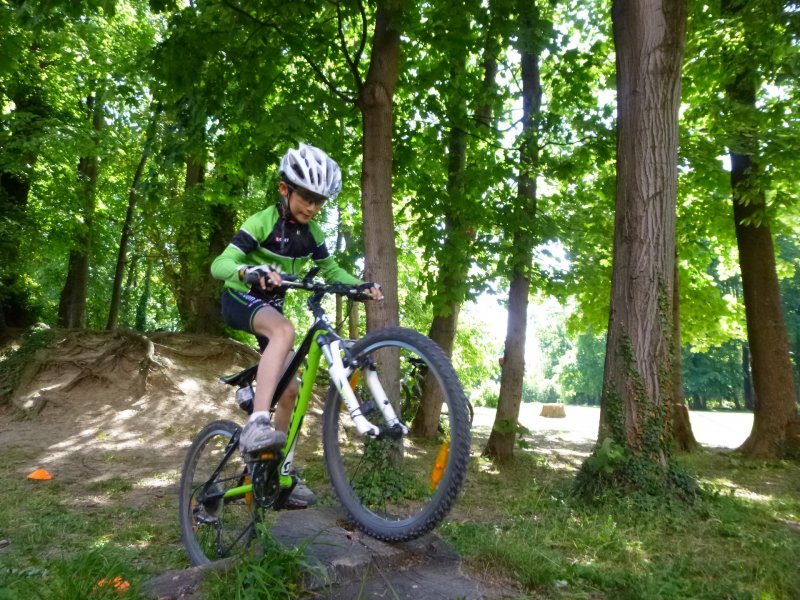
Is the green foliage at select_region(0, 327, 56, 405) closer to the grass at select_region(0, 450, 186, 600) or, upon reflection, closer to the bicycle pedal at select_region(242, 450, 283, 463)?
the grass at select_region(0, 450, 186, 600)

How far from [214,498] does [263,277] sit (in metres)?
1.89

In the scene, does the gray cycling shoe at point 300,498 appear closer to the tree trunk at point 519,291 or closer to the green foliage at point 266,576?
the green foliage at point 266,576

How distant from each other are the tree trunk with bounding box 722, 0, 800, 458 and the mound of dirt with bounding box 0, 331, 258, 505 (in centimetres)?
992

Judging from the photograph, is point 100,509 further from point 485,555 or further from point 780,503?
point 780,503

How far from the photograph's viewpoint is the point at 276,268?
332 cm

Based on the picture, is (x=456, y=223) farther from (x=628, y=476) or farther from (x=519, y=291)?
(x=628, y=476)

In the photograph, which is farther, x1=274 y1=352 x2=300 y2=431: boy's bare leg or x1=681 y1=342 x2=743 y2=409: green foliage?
x1=681 y1=342 x2=743 y2=409: green foliage

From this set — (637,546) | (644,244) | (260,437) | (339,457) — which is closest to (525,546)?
(637,546)

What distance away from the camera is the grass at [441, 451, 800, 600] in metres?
3.23

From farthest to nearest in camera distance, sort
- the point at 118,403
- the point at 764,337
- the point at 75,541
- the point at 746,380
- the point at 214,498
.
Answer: the point at 746,380 < the point at 118,403 < the point at 764,337 < the point at 75,541 < the point at 214,498

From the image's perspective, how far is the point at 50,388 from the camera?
1188cm

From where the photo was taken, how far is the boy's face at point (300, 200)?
136 inches

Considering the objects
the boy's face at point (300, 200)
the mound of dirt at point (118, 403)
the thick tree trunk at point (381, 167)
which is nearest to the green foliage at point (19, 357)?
the mound of dirt at point (118, 403)

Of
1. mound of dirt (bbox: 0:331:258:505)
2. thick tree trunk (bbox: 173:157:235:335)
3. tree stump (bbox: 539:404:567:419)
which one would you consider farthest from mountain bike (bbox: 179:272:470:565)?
tree stump (bbox: 539:404:567:419)
